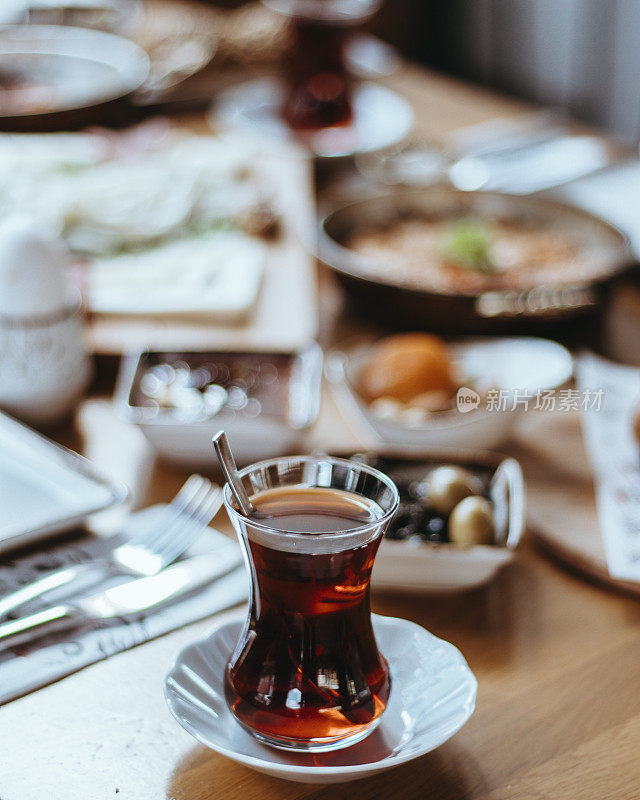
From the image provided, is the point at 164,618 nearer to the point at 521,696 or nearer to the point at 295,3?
the point at 521,696

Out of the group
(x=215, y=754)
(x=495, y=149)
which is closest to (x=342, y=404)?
(x=215, y=754)

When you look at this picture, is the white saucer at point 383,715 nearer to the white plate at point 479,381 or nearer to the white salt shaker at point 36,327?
the white plate at point 479,381

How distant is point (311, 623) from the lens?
2.13 ft

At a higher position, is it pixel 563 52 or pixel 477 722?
pixel 477 722

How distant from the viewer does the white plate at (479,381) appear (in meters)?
1.08

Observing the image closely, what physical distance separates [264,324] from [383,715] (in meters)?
0.78

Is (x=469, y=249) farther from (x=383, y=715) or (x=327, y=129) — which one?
(x=383, y=715)

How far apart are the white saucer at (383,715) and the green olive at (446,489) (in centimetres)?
19

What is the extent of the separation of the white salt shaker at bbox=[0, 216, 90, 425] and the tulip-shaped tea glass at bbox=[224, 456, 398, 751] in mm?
508

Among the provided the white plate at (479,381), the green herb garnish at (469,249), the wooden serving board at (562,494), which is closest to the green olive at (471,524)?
the wooden serving board at (562,494)

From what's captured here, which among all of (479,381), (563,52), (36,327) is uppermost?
(36,327)

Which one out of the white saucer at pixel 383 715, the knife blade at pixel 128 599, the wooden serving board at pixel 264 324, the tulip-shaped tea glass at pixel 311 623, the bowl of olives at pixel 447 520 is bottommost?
the wooden serving board at pixel 264 324

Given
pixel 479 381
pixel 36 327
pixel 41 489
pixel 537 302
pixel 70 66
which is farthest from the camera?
pixel 70 66

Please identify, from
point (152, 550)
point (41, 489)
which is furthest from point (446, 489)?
point (41, 489)
